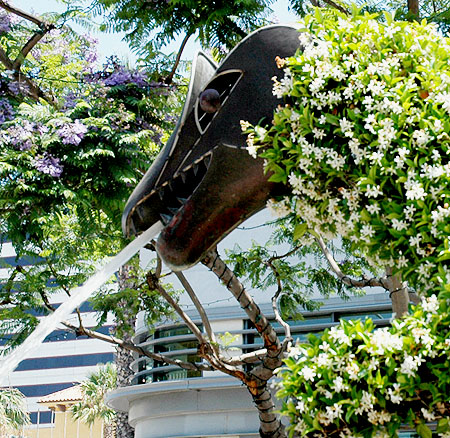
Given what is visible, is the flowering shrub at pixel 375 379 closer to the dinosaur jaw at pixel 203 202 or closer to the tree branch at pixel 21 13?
the dinosaur jaw at pixel 203 202

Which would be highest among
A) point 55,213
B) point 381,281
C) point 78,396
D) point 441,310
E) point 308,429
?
point 78,396

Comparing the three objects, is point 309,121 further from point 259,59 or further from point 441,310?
point 441,310

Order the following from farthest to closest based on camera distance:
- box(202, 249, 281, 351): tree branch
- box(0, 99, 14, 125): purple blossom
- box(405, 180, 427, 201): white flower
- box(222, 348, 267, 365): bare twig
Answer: box(222, 348, 267, 365): bare twig
box(0, 99, 14, 125): purple blossom
box(202, 249, 281, 351): tree branch
box(405, 180, 427, 201): white flower

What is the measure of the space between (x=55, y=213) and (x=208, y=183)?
15.1ft

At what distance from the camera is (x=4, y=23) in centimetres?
941

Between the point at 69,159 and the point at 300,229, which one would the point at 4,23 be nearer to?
the point at 69,159

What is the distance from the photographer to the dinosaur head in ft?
9.29

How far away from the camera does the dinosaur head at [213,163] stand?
2.83m

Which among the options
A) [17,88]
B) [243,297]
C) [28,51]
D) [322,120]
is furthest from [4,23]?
[322,120]

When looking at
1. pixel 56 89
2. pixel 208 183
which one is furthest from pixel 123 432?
pixel 208 183

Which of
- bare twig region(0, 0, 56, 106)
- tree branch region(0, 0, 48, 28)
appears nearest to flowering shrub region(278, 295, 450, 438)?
bare twig region(0, 0, 56, 106)

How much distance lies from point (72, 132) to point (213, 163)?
4.54 metres

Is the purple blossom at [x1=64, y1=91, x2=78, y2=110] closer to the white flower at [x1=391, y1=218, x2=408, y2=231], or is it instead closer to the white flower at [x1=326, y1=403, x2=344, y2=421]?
the white flower at [x1=391, y1=218, x2=408, y2=231]

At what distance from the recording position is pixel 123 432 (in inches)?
739
